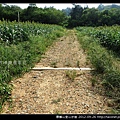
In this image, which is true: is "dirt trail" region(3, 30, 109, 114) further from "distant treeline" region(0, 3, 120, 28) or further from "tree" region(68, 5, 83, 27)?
"tree" region(68, 5, 83, 27)

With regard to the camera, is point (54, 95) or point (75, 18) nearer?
point (54, 95)

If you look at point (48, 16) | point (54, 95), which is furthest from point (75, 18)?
point (54, 95)

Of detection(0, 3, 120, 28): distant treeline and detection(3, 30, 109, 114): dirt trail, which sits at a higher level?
detection(0, 3, 120, 28): distant treeline

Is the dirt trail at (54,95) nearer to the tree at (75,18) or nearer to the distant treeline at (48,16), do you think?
the distant treeline at (48,16)

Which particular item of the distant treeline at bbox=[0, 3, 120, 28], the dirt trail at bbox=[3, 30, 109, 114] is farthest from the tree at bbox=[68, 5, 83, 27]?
the dirt trail at bbox=[3, 30, 109, 114]

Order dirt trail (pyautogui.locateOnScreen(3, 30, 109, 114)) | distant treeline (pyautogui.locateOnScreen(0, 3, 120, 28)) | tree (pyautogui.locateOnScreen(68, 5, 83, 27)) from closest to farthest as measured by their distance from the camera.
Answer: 1. dirt trail (pyautogui.locateOnScreen(3, 30, 109, 114))
2. distant treeline (pyautogui.locateOnScreen(0, 3, 120, 28))
3. tree (pyautogui.locateOnScreen(68, 5, 83, 27))

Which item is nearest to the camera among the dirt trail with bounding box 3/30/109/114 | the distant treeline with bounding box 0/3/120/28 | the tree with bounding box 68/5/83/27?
the dirt trail with bounding box 3/30/109/114

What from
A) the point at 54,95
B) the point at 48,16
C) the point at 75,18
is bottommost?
the point at 54,95

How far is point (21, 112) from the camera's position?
9.28ft

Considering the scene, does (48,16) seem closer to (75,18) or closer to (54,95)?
(75,18)

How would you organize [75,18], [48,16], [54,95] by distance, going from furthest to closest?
[75,18]
[48,16]
[54,95]

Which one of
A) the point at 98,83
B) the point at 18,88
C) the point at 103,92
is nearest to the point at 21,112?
the point at 18,88

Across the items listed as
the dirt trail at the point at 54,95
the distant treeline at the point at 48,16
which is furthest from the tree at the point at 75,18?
the dirt trail at the point at 54,95

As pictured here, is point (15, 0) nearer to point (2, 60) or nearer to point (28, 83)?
point (28, 83)
